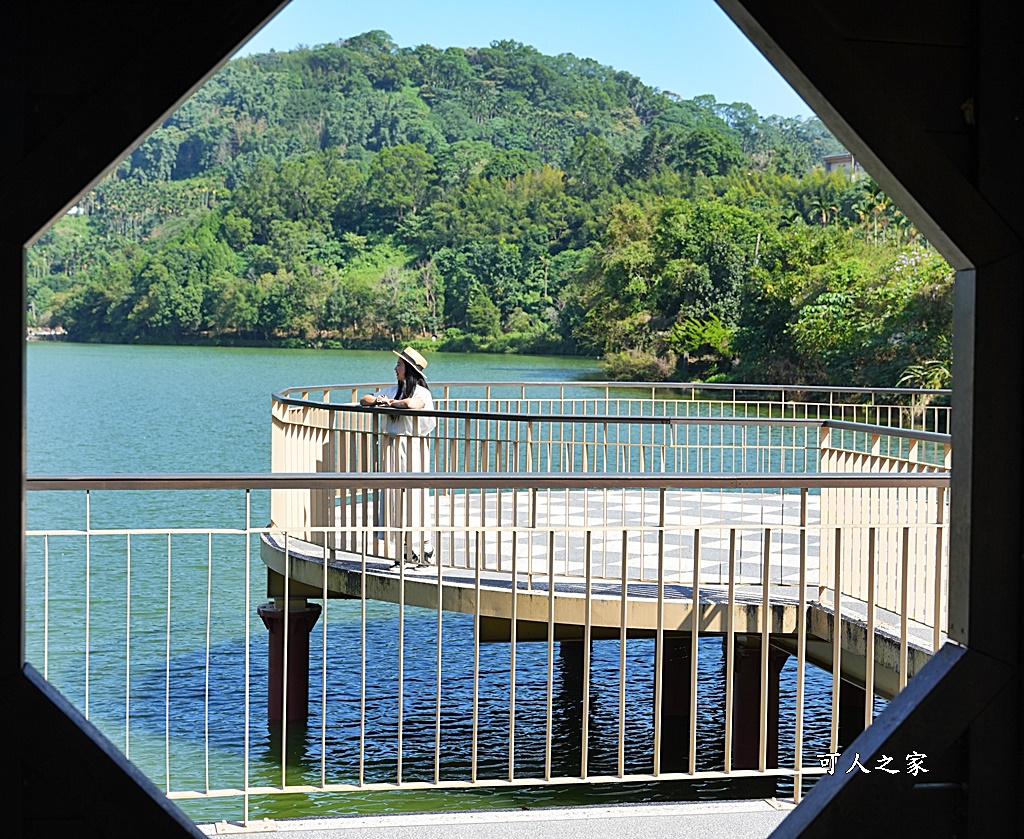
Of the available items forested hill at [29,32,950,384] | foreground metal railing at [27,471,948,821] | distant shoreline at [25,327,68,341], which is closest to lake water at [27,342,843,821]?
foreground metal railing at [27,471,948,821]

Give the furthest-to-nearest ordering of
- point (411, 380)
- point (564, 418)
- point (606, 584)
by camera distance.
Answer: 1. point (411, 380)
2. point (564, 418)
3. point (606, 584)

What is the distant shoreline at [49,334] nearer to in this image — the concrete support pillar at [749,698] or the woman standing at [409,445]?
the woman standing at [409,445]

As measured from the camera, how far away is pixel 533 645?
51.7 feet

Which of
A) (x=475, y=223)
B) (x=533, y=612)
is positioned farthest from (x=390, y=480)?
(x=475, y=223)

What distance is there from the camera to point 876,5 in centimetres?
216

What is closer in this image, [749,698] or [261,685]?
[749,698]

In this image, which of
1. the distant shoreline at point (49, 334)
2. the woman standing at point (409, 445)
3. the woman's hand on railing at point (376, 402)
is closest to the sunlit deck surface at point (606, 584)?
the woman standing at point (409, 445)

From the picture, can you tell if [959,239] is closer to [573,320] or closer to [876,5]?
[876,5]

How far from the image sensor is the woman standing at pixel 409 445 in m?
8.45

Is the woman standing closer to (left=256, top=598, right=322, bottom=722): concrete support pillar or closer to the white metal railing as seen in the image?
the white metal railing

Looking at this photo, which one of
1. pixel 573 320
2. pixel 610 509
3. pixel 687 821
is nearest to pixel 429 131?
pixel 573 320

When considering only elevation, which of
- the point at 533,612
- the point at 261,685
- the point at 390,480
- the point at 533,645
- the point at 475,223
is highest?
the point at 475,223

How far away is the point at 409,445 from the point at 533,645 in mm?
7834

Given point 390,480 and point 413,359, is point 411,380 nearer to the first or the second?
point 413,359
